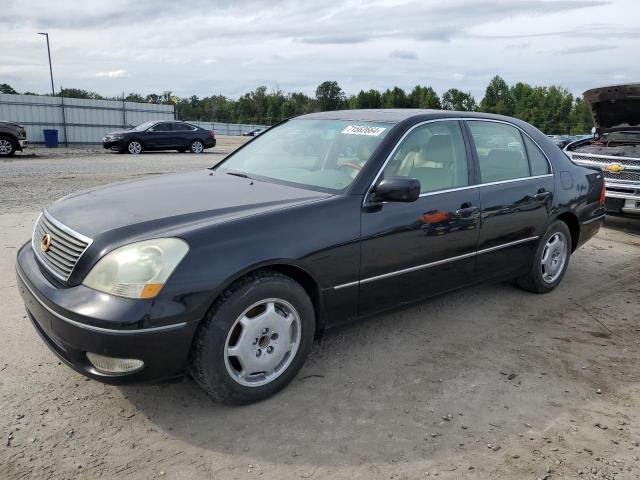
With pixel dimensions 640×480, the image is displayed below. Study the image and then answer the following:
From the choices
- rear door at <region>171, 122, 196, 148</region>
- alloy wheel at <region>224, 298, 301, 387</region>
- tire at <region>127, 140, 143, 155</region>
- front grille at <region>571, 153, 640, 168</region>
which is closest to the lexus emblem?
alloy wheel at <region>224, 298, 301, 387</region>

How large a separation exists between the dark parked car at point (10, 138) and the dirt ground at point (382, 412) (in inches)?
619

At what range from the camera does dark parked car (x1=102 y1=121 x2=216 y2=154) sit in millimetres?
21000

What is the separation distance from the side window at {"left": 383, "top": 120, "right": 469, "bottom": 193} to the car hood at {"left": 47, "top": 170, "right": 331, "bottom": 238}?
0.68 m

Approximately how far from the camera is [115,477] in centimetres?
244

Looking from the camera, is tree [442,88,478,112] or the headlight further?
tree [442,88,478,112]

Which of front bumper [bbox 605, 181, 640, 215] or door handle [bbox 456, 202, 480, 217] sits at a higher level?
door handle [bbox 456, 202, 480, 217]

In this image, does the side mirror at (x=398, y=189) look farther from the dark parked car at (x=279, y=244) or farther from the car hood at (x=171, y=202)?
the car hood at (x=171, y=202)

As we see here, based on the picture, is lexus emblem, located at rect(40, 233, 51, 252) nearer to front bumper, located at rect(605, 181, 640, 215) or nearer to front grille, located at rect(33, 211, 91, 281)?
front grille, located at rect(33, 211, 91, 281)


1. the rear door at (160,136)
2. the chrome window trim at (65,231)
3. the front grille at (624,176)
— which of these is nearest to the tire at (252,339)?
the chrome window trim at (65,231)

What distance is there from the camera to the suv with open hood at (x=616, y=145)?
24.7 ft

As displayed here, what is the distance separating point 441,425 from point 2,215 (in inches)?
274

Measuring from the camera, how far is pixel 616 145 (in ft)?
27.6

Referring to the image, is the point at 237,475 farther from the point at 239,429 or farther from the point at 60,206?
the point at 60,206

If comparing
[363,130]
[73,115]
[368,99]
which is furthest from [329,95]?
[363,130]
